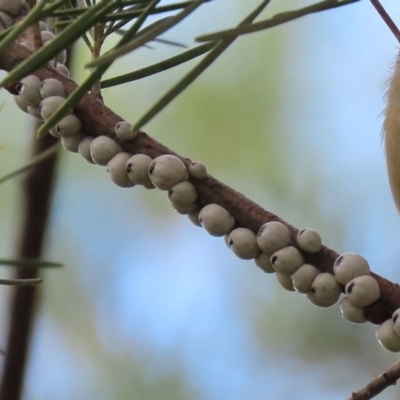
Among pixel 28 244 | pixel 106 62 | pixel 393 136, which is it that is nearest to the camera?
pixel 106 62

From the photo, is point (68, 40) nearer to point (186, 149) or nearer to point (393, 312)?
point (393, 312)

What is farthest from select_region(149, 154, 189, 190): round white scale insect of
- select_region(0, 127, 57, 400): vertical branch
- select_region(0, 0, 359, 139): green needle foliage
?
select_region(0, 127, 57, 400): vertical branch

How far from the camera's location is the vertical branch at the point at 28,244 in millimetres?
636

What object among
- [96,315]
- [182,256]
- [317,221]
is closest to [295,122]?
[317,221]

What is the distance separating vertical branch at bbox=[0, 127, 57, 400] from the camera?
64cm

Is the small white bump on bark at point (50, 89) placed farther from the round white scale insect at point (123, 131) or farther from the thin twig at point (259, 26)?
the thin twig at point (259, 26)

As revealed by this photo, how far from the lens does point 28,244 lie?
669mm

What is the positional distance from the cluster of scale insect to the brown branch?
43mm

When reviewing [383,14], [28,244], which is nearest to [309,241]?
[383,14]

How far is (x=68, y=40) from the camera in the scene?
22 cm

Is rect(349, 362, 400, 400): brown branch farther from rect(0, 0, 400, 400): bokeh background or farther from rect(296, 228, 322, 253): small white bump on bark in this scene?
rect(0, 0, 400, 400): bokeh background

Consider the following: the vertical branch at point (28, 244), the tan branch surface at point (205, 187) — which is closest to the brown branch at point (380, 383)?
the tan branch surface at point (205, 187)

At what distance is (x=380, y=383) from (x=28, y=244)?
0.39 meters

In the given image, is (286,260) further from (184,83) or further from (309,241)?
(184,83)
